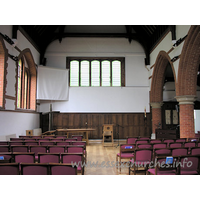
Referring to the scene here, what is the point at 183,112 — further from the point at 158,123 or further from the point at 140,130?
the point at 140,130

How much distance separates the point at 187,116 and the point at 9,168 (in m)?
8.77

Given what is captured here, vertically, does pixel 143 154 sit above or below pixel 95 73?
below

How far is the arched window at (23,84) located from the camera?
39.2 ft

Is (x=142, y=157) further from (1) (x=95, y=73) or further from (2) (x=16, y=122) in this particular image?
(1) (x=95, y=73)

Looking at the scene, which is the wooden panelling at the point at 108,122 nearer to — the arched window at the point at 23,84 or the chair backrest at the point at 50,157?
the arched window at the point at 23,84

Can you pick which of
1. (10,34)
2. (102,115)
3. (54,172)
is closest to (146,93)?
(102,115)

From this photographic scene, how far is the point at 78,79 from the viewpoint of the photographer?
1545cm

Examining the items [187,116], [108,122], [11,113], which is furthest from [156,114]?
[11,113]

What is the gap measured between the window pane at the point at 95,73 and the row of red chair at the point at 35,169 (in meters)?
12.3

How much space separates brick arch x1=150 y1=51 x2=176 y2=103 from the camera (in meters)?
13.0

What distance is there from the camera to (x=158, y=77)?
1401 centimetres

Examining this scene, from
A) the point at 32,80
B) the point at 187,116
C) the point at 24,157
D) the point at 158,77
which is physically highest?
the point at 158,77

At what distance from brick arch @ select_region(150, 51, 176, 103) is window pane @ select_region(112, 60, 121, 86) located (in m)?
2.67

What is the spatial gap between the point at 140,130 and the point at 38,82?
325 inches
